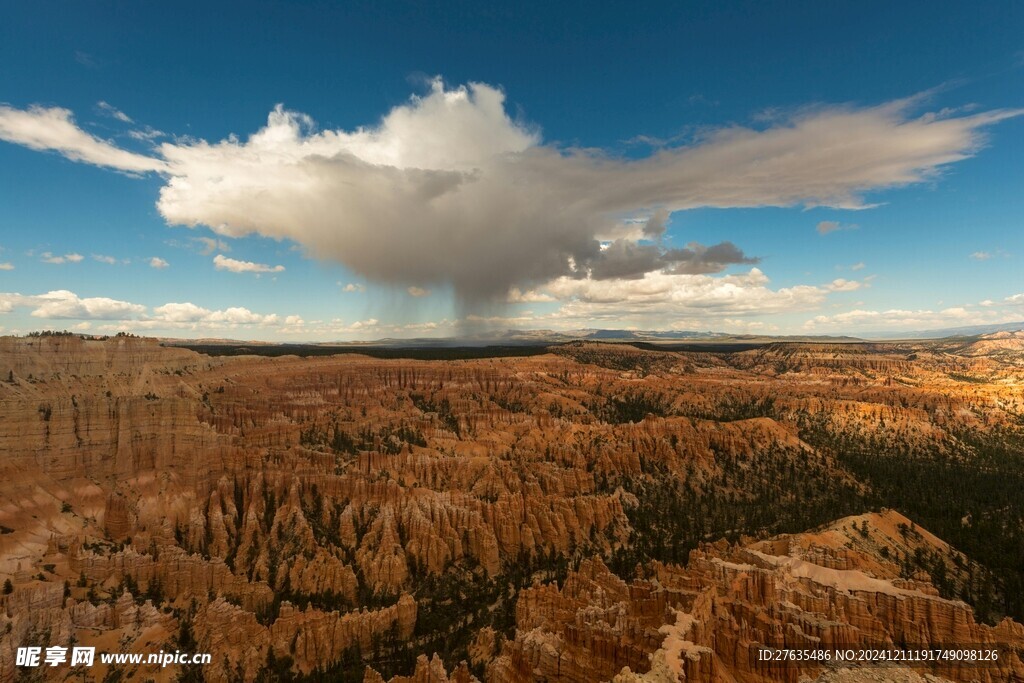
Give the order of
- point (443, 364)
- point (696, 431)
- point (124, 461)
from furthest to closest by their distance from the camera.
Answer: point (443, 364) < point (696, 431) < point (124, 461)

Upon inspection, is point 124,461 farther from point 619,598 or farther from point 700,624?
point 700,624

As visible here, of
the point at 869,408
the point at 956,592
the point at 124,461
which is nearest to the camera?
the point at 956,592

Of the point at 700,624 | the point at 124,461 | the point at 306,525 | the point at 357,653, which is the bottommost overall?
the point at 357,653

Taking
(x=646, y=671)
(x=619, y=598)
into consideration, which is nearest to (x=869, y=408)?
(x=619, y=598)

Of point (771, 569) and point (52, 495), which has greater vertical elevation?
point (52, 495)

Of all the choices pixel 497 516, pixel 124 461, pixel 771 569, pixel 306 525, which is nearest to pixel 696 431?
pixel 497 516

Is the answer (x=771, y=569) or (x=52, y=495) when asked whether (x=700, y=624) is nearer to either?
(x=771, y=569)

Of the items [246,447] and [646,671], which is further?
[246,447]
